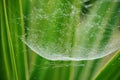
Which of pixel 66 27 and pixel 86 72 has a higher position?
pixel 66 27

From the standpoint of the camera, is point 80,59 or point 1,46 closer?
point 1,46

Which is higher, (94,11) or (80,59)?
(94,11)

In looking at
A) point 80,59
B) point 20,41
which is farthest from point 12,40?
point 80,59

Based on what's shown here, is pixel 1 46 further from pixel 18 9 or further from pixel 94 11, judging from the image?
pixel 94 11

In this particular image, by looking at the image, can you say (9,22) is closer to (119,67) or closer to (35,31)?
(35,31)

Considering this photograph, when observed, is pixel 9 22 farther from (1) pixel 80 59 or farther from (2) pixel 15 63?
(1) pixel 80 59

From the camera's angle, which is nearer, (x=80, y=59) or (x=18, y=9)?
(x=18, y=9)
